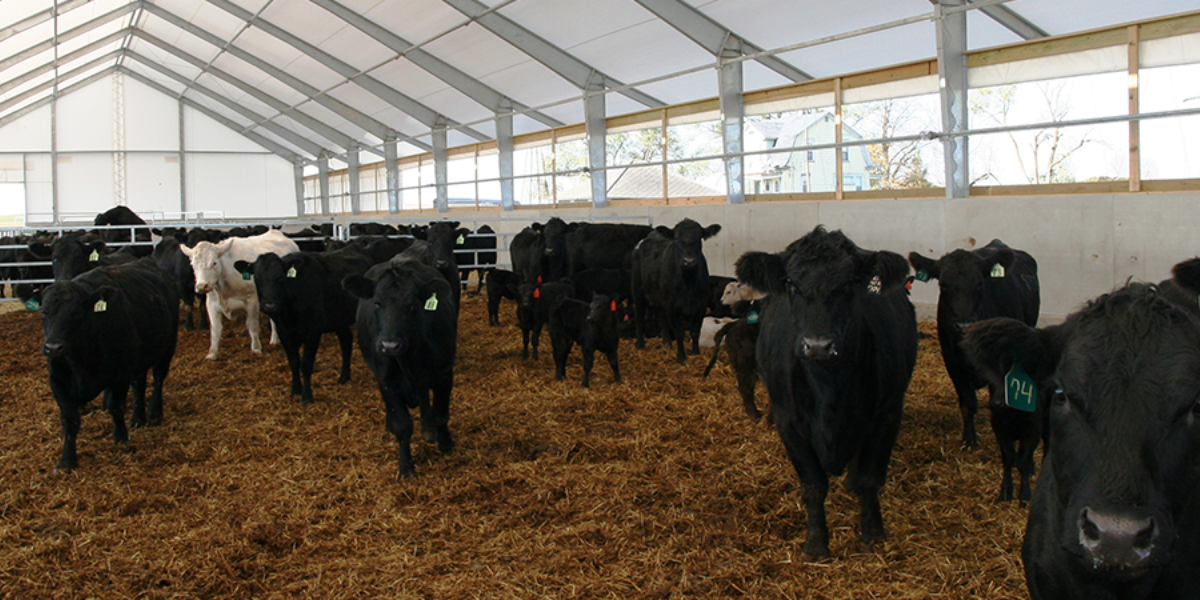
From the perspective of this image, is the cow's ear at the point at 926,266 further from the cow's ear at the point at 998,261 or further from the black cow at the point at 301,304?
the black cow at the point at 301,304

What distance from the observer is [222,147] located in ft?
115

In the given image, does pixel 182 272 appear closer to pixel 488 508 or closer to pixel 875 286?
pixel 488 508

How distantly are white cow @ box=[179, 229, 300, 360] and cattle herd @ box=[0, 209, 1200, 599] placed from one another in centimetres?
3

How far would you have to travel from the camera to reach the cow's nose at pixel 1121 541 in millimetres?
1690

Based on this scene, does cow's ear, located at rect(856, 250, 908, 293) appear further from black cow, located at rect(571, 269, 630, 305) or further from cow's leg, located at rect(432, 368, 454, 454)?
black cow, located at rect(571, 269, 630, 305)

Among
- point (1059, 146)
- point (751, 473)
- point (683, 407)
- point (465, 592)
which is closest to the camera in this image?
point (465, 592)

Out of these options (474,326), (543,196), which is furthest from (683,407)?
(543,196)

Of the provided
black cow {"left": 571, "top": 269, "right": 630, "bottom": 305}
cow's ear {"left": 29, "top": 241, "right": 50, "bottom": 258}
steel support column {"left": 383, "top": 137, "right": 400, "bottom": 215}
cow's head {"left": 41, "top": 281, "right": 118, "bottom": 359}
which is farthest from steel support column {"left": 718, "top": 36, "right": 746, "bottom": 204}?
steel support column {"left": 383, "top": 137, "right": 400, "bottom": 215}

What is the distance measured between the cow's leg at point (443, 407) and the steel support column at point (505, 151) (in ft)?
52.2

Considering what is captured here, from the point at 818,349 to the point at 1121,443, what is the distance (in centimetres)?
134

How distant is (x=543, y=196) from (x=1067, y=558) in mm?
19383

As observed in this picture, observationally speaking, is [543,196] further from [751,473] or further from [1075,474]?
[1075,474]

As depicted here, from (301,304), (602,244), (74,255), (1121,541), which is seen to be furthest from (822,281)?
(74,255)

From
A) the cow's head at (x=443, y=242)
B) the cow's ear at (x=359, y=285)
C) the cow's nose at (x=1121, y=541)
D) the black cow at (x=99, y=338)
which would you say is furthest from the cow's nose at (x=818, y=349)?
the cow's head at (x=443, y=242)
